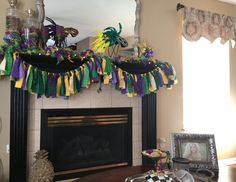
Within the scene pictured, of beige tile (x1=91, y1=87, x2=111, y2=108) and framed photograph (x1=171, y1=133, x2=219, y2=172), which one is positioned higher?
beige tile (x1=91, y1=87, x2=111, y2=108)

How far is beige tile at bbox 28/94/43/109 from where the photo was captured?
2.54m

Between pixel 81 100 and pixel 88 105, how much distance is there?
10 centimetres

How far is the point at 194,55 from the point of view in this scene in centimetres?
383

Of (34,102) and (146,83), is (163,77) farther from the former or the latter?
(34,102)

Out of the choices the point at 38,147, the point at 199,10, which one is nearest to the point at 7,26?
the point at 38,147

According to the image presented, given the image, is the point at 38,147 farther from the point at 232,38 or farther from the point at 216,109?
the point at 232,38

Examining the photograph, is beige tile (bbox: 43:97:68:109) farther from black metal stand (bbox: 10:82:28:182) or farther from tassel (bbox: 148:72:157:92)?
tassel (bbox: 148:72:157:92)

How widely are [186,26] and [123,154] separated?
1856 millimetres

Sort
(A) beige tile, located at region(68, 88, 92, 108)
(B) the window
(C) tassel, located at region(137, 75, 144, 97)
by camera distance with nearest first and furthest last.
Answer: (A) beige tile, located at region(68, 88, 92, 108) → (C) tassel, located at region(137, 75, 144, 97) → (B) the window

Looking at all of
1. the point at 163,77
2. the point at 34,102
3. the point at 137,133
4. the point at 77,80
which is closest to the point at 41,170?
the point at 34,102

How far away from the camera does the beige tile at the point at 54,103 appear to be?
2614 mm

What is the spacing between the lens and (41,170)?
235 cm

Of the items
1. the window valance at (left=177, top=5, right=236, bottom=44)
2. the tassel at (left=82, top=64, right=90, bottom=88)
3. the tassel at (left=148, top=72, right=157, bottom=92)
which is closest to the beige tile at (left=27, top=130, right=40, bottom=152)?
the tassel at (left=82, top=64, right=90, bottom=88)

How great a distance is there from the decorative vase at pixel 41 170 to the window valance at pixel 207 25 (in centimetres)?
234
